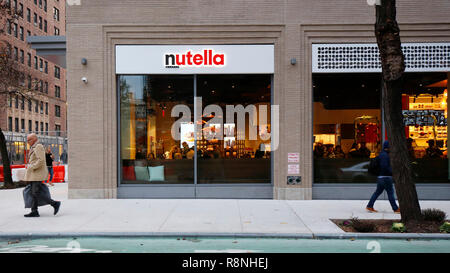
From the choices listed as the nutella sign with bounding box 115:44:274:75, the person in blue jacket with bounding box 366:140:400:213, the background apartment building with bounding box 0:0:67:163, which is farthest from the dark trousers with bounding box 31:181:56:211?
the background apartment building with bounding box 0:0:67:163

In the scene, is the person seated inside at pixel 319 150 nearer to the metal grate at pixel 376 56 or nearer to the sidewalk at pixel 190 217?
the sidewalk at pixel 190 217

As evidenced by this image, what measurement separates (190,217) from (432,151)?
27.4 ft

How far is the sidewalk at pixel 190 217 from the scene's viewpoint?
7066 millimetres

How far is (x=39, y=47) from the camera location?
1181 cm

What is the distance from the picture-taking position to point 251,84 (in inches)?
452

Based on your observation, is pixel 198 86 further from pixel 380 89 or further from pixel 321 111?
pixel 380 89

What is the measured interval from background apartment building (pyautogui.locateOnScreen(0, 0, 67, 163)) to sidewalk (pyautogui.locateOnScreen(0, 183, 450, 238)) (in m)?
36.4

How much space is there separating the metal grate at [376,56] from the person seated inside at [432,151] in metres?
2.40

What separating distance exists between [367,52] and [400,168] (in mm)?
4897

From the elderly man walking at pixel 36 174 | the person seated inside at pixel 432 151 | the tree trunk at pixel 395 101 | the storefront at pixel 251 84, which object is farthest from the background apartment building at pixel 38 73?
the tree trunk at pixel 395 101

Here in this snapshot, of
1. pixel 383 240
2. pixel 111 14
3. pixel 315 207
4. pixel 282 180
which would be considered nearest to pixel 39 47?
pixel 111 14

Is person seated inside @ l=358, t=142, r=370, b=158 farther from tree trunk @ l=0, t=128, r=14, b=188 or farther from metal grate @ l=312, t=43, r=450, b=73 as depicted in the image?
tree trunk @ l=0, t=128, r=14, b=188

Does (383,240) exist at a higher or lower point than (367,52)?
lower
